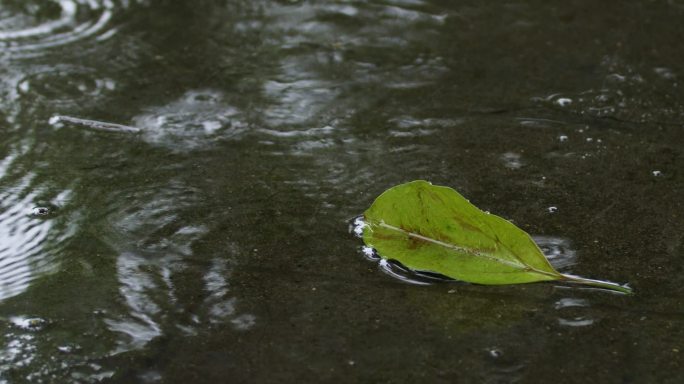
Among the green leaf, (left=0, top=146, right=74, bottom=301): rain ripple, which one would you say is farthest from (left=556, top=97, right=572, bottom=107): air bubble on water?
(left=0, top=146, right=74, bottom=301): rain ripple

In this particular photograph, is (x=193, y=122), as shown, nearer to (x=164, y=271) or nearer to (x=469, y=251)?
(x=164, y=271)

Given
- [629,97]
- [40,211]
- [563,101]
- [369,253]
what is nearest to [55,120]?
[40,211]

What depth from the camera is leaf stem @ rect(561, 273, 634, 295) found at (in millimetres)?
1771

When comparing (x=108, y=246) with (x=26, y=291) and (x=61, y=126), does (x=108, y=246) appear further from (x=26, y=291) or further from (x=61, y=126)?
(x=61, y=126)

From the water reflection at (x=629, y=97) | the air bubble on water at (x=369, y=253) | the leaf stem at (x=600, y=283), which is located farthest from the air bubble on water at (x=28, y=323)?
the water reflection at (x=629, y=97)

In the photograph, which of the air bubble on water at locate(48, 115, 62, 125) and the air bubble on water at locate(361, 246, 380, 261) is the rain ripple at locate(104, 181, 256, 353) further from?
the air bubble on water at locate(48, 115, 62, 125)

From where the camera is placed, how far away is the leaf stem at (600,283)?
1.77 meters

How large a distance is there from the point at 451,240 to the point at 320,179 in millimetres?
479

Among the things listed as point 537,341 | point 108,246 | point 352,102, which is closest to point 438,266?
point 537,341

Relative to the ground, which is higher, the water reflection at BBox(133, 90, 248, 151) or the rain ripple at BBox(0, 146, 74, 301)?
the water reflection at BBox(133, 90, 248, 151)

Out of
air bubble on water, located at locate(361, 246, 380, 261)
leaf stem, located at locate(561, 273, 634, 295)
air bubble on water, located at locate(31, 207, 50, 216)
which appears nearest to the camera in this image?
leaf stem, located at locate(561, 273, 634, 295)

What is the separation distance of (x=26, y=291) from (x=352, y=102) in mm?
1170

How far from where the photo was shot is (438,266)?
181 centimetres

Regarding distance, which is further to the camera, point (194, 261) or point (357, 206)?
point (357, 206)
